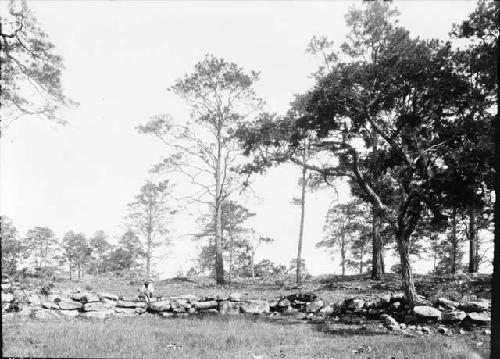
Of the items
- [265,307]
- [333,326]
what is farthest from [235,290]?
[333,326]

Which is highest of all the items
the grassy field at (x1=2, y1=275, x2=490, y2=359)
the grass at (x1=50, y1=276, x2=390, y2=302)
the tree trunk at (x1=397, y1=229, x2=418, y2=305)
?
the tree trunk at (x1=397, y1=229, x2=418, y2=305)

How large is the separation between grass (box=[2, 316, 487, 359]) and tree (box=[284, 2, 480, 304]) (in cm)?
519

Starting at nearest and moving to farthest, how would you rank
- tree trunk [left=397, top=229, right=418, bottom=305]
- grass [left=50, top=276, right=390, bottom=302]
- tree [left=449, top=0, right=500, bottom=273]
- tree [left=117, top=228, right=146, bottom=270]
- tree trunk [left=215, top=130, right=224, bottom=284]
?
tree [left=449, top=0, right=500, bottom=273] < tree trunk [left=397, top=229, right=418, bottom=305] < grass [left=50, top=276, right=390, bottom=302] < tree trunk [left=215, top=130, right=224, bottom=284] < tree [left=117, top=228, right=146, bottom=270]

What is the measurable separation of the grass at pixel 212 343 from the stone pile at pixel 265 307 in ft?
8.25

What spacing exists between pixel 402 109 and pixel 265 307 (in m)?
10.1

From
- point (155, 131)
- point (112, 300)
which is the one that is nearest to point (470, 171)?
point (112, 300)

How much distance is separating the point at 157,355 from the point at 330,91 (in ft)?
32.6

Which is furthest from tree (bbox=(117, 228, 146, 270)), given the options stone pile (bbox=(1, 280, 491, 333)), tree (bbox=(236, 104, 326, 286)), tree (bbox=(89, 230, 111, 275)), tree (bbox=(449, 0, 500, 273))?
tree (bbox=(449, 0, 500, 273))

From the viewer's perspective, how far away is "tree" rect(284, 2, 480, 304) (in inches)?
484

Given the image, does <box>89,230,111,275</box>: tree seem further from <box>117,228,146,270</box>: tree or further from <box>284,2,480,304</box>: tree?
<box>284,2,480,304</box>: tree

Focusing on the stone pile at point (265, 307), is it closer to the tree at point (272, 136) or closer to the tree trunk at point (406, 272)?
the tree trunk at point (406, 272)

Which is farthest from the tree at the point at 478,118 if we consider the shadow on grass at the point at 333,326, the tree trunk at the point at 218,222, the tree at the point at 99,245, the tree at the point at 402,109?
the tree at the point at 99,245

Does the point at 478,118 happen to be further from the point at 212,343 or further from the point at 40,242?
the point at 40,242

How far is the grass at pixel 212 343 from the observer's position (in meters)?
7.62
